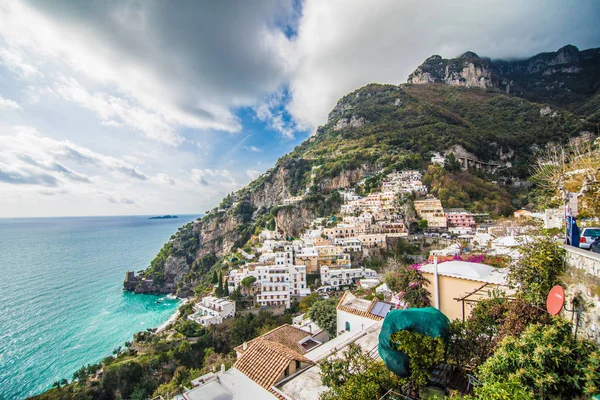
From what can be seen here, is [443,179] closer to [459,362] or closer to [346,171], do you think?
[346,171]

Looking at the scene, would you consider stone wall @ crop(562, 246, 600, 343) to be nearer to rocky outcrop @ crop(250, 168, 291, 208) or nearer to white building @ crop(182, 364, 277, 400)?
white building @ crop(182, 364, 277, 400)

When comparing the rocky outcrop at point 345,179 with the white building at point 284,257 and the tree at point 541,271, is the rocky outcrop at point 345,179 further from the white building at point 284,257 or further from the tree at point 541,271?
the tree at point 541,271

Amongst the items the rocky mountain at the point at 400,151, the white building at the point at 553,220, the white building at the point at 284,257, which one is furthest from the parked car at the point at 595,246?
the rocky mountain at the point at 400,151

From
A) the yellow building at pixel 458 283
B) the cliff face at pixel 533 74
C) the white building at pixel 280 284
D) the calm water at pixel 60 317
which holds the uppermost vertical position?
the cliff face at pixel 533 74

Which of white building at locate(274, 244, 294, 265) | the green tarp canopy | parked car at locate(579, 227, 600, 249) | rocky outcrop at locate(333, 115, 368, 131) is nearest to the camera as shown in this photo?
the green tarp canopy

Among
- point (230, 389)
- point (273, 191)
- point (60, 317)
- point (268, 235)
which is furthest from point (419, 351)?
point (273, 191)

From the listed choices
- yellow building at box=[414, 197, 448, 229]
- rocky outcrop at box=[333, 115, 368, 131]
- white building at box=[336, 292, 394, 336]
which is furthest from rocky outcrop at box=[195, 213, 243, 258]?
white building at box=[336, 292, 394, 336]
